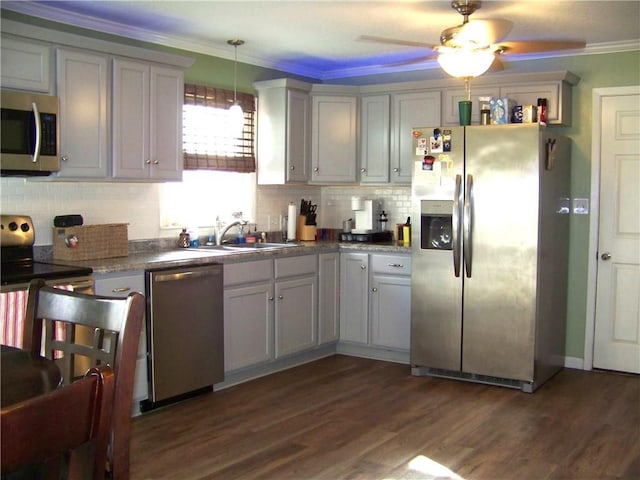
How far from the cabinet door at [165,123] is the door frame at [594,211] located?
2.97 metres

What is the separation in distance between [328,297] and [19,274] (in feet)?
8.32

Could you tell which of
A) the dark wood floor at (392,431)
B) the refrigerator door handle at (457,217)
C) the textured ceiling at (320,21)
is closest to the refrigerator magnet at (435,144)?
the refrigerator door handle at (457,217)

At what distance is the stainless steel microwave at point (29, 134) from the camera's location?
11.6 ft

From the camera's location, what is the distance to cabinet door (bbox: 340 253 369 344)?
5367mm

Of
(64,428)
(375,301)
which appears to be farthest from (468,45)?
(64,428)

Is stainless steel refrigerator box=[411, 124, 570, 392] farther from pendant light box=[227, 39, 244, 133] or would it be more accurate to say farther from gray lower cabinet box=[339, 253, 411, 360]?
pendant light box=[227, 39, 244, 133]

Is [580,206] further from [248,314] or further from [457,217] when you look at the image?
[248,314]

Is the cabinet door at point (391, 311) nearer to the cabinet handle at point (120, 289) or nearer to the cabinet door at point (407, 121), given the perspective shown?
the cabinet door at point (407, 121)

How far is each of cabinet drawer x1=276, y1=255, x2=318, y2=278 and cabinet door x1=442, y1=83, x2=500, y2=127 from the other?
1.49m

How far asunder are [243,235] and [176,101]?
1.33 metres

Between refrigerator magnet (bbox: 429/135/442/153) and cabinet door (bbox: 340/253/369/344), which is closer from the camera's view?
refrigerator magnet (bbox: 429/135/442/153)

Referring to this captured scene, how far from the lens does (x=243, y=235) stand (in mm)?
5418

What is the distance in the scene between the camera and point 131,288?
12.7ft

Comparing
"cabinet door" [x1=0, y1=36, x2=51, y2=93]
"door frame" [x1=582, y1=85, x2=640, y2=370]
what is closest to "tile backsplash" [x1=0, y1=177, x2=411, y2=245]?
"cabinet door" [x1=0, y1=36, x2=51, y2=93]
